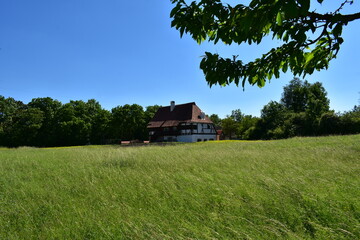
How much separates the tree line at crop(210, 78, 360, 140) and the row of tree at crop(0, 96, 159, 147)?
2870cm

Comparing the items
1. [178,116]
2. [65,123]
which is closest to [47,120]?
[65,123]

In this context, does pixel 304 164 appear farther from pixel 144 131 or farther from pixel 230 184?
pixel 144 131

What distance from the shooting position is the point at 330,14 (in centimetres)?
242

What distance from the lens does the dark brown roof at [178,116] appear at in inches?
1847

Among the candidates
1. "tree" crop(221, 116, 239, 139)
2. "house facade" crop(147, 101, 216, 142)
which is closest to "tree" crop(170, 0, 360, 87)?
"house facade" crop(147, 101, 216, 142)

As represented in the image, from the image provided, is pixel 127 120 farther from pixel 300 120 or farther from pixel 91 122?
pixel 300 120

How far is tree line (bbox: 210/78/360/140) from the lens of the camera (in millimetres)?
34938

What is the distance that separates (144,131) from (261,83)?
54.6 meters

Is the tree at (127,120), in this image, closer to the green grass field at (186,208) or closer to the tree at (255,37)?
the green grass field at (186,208)

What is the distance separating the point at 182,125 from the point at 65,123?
26198mm

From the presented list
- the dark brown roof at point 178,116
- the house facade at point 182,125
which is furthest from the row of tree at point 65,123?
the house facade at point 182,125

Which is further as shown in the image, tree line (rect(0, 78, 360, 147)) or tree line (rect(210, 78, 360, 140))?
tree line (rect(0, 78, 360, 147))

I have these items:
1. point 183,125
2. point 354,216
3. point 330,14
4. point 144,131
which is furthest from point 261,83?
point 144,131

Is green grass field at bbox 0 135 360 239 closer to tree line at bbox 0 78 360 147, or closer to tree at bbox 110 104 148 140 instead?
tree line at bbox 0 78 360 147
